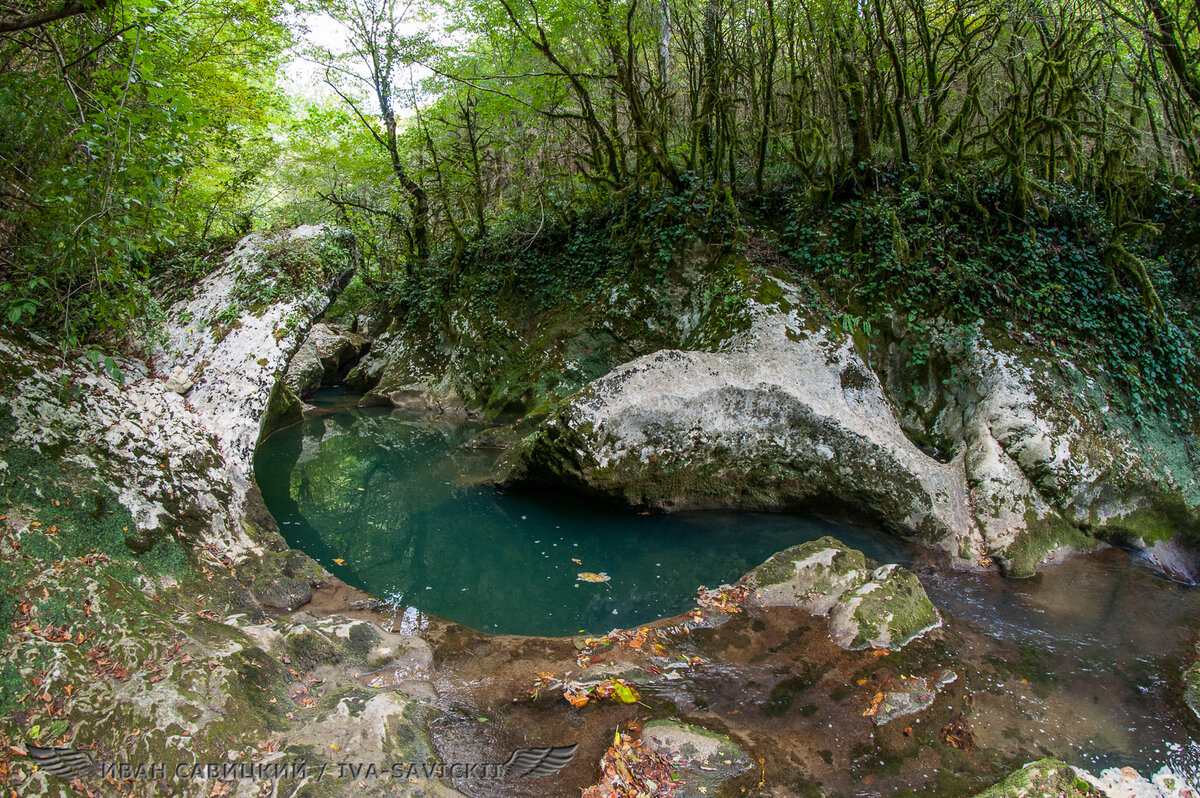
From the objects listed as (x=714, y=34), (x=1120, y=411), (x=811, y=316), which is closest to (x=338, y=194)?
(x=714, y=34)

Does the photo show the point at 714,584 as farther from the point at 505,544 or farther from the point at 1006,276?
the point at 1006,276

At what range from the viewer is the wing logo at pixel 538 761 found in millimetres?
3281

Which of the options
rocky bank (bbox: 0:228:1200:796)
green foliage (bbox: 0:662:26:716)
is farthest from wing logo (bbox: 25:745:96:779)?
green foliage (bbox: 0:662:26:716)

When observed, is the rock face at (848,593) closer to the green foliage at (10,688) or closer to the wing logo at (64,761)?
the wing logo at (64,761)

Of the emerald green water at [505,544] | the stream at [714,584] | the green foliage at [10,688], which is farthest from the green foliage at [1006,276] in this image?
the green foliage at [10,688]

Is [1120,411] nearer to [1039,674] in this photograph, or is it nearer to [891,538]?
[891,538]

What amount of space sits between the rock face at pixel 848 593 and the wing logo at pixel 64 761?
446 cm

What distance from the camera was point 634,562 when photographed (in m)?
6.30

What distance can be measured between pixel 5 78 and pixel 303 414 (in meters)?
10.1

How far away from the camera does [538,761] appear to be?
3348mm

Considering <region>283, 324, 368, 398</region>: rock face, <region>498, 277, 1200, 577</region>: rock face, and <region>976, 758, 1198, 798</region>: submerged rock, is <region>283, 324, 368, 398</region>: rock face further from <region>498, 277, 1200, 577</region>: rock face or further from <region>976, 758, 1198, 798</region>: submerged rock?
<region>976, 758, 1198, 798</region>: submerged rock

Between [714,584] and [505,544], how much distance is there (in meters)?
2.51

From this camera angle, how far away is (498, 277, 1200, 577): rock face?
649 centimetres

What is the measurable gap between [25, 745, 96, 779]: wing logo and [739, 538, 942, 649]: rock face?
A: 4.46 metres
